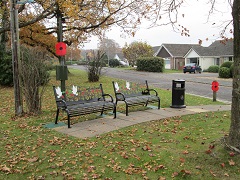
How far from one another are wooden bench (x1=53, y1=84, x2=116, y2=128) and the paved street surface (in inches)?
12.6

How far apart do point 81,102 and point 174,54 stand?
1858 inches

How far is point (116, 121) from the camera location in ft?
24.8

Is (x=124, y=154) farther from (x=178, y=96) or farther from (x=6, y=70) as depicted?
(x=6, y=70)

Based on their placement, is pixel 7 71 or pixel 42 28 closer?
pixel 7 71

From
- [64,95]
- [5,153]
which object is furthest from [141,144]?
[64,95]

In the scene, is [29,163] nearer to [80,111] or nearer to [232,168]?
[80,111]

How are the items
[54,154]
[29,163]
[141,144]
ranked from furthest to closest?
[141,144] < [54,154] < [29,163]

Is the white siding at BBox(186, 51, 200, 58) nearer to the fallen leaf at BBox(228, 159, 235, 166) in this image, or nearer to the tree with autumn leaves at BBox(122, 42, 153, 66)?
the tree with autumn leaves at BBox(122, 42, 153, 66)

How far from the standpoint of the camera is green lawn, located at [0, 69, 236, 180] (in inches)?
168

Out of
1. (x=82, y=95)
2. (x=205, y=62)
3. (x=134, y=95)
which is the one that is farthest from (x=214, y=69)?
(x=82, y=95)

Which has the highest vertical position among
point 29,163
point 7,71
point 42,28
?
point 42,28

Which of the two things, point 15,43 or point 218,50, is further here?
point 218,50

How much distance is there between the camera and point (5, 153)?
5.24 meters

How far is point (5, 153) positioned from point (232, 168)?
4.08 m
